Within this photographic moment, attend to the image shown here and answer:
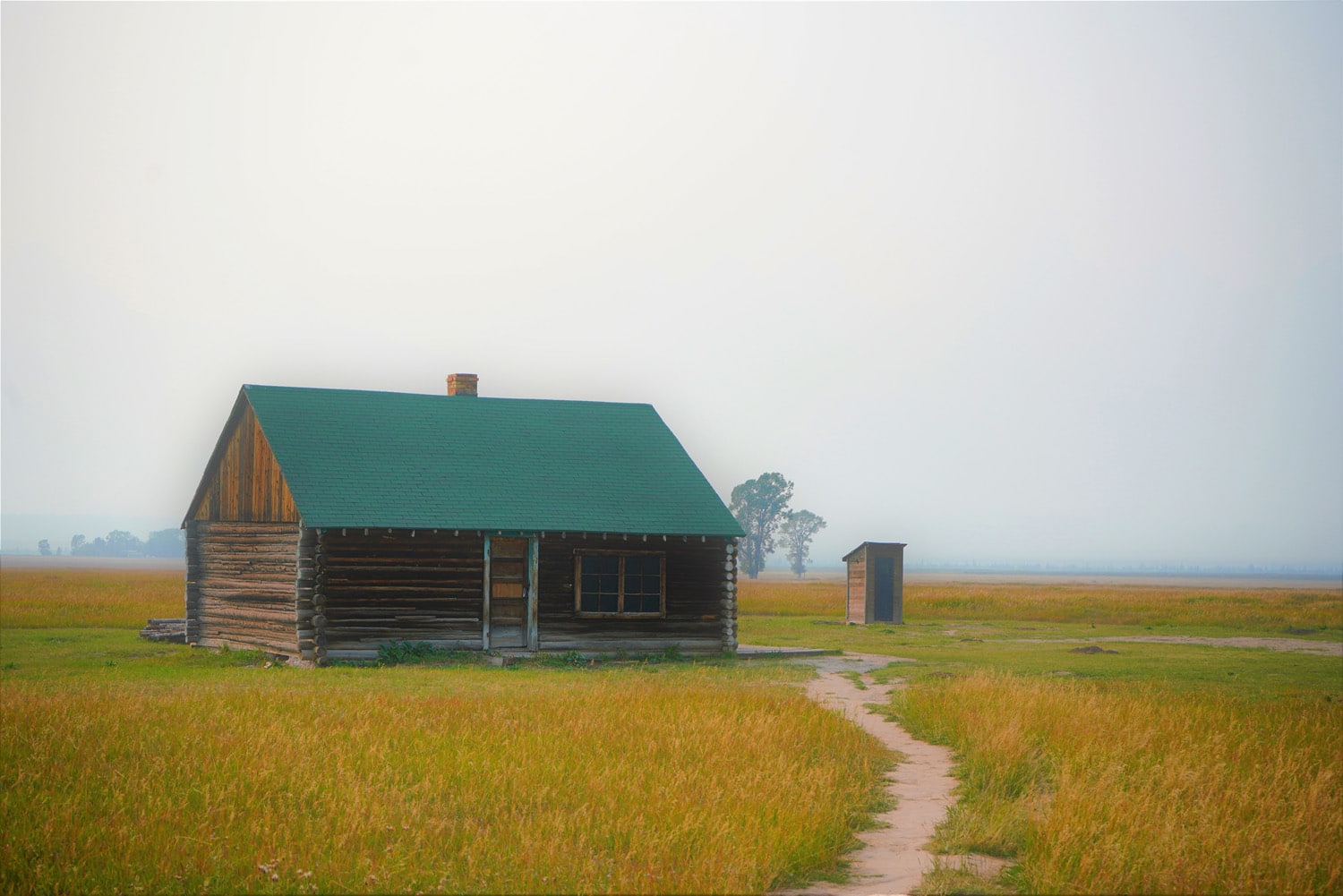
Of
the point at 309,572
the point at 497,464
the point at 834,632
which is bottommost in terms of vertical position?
the point at 834,632

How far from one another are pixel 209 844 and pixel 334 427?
2047 centimetres

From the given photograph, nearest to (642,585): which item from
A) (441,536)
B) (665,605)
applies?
(665,605)

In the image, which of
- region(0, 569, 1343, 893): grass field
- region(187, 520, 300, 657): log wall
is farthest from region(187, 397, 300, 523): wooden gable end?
region(0, 569, 1343, 893): grass field

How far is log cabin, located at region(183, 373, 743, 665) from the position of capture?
2539 centimetres

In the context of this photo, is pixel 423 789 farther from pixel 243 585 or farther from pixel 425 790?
pixel 243 585

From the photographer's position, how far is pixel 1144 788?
1084 centimetres

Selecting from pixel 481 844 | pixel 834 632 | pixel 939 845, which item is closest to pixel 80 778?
pixel 481 844

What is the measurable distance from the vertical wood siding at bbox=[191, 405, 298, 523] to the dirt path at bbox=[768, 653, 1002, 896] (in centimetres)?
1388

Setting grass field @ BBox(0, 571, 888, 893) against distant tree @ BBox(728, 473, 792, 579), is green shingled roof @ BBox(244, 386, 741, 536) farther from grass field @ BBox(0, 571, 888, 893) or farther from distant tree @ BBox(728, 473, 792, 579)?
distant tree @ BBox(728, 473, 792, 579)

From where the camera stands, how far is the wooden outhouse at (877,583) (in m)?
43.6

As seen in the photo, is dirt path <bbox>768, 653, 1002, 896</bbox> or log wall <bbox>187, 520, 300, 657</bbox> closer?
dirt path <bbox>768, 653, 1002, 896</bbox>

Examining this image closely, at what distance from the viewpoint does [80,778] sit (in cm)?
1096

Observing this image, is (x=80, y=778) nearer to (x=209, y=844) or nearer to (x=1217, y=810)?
(x=209, y=844)

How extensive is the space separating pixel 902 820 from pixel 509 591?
16.7m
